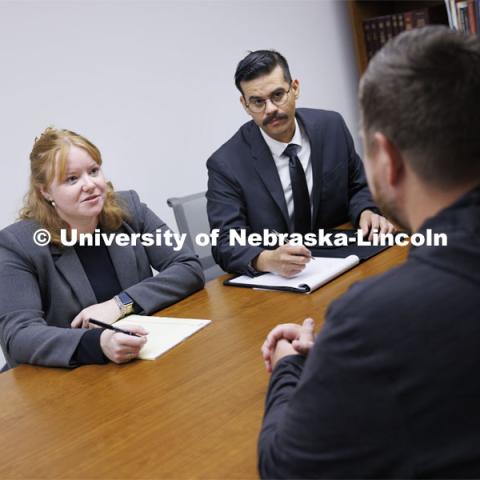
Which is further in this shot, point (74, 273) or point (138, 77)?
point (138, 77)

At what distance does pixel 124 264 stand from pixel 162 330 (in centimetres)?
50

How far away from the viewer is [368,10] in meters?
4.51

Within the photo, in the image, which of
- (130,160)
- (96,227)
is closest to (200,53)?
(130,160)

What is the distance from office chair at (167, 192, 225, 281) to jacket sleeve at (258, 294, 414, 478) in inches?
71.8

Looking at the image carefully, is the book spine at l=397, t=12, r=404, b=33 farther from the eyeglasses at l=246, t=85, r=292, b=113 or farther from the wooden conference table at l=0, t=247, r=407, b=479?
the wooden conference table at l=0, t=247, r=407, b=479

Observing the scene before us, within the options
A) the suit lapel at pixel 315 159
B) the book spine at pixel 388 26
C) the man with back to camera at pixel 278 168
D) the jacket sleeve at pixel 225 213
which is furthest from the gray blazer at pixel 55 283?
the book spine at pixel 388 26

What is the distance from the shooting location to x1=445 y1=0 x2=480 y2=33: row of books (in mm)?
3443

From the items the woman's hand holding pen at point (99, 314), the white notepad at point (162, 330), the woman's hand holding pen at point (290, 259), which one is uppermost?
the woman's hand holding pen at point (290, 259)

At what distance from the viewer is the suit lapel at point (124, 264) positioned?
7.45 ft

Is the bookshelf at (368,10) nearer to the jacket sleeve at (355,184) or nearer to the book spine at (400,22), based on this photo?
the book spine at (400,22)

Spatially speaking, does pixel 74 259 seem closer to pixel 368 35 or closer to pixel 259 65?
pixel 259 65

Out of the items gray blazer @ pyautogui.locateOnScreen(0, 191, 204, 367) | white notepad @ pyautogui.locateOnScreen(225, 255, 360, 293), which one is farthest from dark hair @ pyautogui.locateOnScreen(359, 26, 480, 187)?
gray blazer @ pyautogui.locateOnScreen(0, 191, 204, 367)

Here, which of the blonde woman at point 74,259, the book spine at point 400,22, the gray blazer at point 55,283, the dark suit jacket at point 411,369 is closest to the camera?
the dark suit jacket at point 411,369

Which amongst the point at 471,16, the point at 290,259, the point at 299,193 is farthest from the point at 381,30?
the point at 290,259
